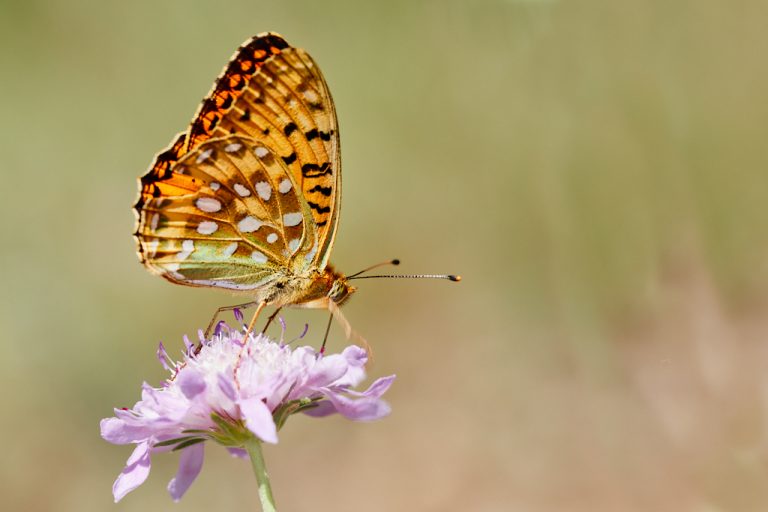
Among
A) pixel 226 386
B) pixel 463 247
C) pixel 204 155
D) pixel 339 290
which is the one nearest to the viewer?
pixel 226 386

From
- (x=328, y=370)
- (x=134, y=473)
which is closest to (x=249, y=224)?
(x=328, y=370)

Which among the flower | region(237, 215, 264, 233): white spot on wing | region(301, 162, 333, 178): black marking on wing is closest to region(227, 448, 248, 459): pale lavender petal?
the flower

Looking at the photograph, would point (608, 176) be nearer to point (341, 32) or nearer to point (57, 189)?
point (341, 32)

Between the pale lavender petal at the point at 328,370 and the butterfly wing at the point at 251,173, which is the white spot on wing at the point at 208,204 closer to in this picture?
the butterfly wing at the point at 251,173

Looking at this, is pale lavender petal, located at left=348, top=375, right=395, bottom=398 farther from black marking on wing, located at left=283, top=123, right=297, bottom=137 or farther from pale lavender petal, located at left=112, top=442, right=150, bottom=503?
black marking on wing, located at left=283, top=123, right=297, bottom=137

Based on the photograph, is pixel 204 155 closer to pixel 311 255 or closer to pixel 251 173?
pixel 251 173

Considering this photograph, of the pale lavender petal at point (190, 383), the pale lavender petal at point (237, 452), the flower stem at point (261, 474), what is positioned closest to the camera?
the flower stem at point (261, 474)

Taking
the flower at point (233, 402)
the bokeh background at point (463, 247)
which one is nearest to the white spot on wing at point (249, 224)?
the flower at point (233, 402)
